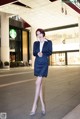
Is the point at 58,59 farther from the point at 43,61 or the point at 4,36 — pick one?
the point at 43,61

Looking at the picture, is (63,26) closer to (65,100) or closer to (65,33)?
(65,33)

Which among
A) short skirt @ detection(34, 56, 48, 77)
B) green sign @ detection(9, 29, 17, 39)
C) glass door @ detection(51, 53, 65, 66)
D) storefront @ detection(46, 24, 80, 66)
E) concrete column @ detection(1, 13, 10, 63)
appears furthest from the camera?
glass door @ detection(51, 53, 65, 66)

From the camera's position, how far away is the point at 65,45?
4219 cm

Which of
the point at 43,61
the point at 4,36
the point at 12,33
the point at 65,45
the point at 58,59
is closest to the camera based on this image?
the point at 43,61

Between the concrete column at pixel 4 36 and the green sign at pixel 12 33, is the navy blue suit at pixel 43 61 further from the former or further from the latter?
the green sign at pixel 12 33

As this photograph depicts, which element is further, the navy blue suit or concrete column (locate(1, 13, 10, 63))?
concrete column (locate(1, 13, 10, 63))

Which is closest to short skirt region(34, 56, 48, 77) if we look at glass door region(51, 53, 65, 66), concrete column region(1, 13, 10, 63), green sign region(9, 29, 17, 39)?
concrete column region(1, 13, 10, 63)

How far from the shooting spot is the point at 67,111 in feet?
15.2

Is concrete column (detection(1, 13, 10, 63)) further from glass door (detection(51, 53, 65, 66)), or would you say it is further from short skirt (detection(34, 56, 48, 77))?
short skirt (detection(34, 56, 48, 77))

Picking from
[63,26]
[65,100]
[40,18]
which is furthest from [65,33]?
[65,100]

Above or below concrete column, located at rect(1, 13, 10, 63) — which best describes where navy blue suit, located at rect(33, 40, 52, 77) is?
below

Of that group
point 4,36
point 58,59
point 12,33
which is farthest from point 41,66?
point 58,59

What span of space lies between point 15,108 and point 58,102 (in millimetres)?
1134

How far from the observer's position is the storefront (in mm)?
40531
